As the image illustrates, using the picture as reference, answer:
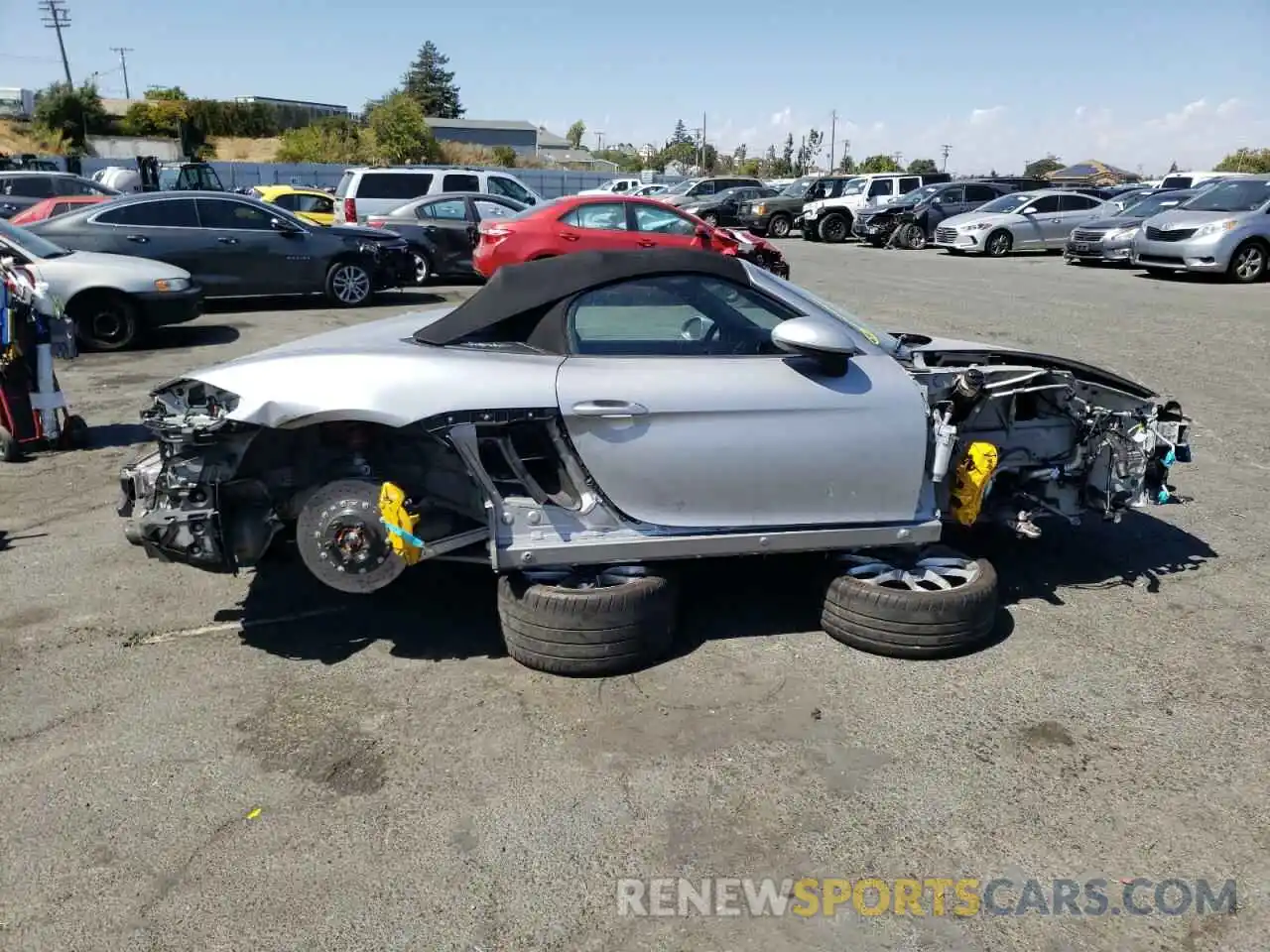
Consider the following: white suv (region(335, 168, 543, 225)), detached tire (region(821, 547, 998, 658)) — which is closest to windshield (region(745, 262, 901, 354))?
detached tire (region(821, 547, 998, 658))

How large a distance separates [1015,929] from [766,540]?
1717mm

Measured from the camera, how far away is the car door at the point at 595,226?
Result: 1379 cm

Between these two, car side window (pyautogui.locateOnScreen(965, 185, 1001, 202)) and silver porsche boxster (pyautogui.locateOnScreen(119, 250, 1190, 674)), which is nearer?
silver porsche boxster (pyautogui.locateOnScreen(119, 250, 1190, 674))

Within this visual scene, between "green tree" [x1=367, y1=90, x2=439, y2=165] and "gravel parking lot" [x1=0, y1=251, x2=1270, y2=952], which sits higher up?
"green tree" [x1=367, y1=90, x2=439, y2=165]

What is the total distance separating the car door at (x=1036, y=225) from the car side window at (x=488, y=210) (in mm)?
12891

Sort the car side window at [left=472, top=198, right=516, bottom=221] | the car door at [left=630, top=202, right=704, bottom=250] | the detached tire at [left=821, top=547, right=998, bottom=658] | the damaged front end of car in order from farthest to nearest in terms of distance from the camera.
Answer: the car side window at [left=472, top=198, right=516, bottom=221] → the car door at [left=630, top=202, right=704, bottom=250] → the damaged front end of car → the detached tire at [left=821, top=547, right=998, bottom=658]

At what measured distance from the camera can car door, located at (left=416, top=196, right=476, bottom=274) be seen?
1609cm

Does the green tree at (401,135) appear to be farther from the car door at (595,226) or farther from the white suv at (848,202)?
the car door at (595,226)

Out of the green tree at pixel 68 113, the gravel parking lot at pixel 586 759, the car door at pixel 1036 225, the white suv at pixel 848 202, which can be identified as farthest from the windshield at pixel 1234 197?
the green tree at pixel 68 113

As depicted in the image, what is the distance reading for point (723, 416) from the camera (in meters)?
3.76

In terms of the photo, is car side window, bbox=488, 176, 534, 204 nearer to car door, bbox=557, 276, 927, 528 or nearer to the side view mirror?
car door, bbox=557, 276, 927, 528

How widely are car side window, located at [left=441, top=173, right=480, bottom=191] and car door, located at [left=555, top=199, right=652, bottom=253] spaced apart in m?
5.10

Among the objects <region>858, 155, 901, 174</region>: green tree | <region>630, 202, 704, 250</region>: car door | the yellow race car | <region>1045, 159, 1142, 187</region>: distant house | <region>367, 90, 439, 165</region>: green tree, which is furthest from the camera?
<region>858, 155, 901, 174</region>: green tree
